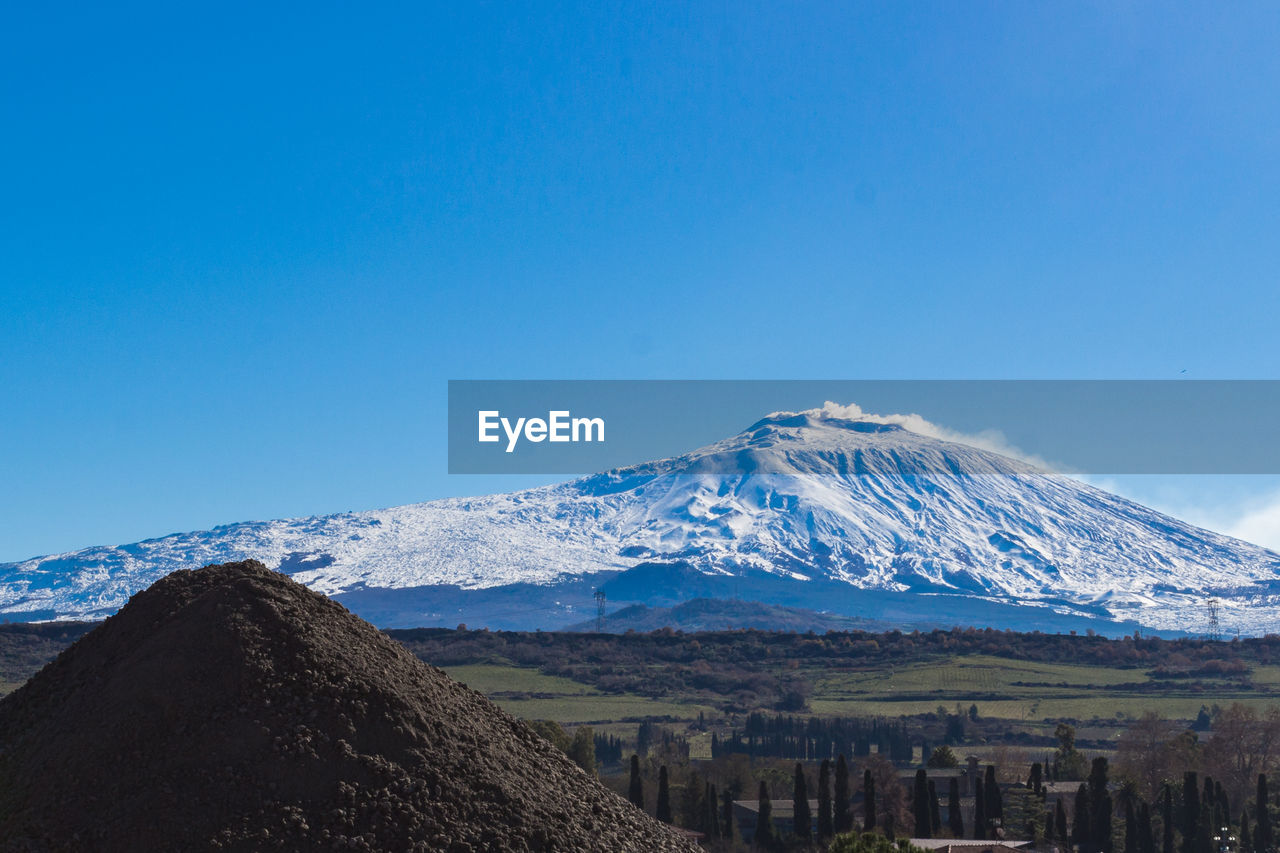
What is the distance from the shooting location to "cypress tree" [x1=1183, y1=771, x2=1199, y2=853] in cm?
6881

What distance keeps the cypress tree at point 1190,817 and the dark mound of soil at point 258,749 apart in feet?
182

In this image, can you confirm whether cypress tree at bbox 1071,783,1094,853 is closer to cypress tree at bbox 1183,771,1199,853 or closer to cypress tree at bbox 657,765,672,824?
cypress tree at bbox 1183,771,1199,853

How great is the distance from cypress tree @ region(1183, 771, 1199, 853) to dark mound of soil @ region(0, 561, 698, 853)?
182ft

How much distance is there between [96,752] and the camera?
1988 cm

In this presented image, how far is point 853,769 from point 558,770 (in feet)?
298

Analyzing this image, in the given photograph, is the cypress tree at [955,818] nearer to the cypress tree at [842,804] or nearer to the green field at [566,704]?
the cypress tree at [842,804]

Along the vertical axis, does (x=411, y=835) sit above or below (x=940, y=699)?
above

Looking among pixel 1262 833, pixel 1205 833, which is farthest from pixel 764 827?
pixel 1262 833

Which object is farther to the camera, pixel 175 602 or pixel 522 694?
pixel 522 694

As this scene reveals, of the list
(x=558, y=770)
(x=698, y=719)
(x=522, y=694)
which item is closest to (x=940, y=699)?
(x=698, y=719)

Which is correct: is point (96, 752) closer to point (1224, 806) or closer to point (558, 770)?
point (558, 770)

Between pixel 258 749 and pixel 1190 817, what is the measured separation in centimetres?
6537

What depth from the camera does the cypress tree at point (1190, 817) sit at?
→ 68.8 m

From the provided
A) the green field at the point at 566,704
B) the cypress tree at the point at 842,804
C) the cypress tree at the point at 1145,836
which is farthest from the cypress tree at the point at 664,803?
the green field at the point at 566,704
